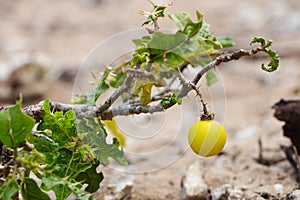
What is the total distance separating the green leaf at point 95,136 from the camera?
5.10ft

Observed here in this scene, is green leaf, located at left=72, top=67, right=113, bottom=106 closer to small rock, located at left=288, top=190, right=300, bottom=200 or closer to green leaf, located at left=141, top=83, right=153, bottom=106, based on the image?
green leaf, located at left=141, top=83, right=153, bottom=106

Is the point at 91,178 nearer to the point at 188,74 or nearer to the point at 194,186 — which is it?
the point at 194,186

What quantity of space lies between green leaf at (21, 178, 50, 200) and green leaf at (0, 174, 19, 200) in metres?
0.04

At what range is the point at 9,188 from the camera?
1.19 meters

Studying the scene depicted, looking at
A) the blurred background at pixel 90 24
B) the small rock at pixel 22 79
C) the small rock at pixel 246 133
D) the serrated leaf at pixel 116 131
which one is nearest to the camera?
the serrated leaf at pixel 116 131

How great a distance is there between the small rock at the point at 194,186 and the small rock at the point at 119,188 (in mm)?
240

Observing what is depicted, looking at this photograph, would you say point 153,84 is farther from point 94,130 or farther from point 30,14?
point 30,14

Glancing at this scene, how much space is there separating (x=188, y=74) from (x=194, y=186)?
997 mm

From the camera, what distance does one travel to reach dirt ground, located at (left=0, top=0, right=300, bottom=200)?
213cm

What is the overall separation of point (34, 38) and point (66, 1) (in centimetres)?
93

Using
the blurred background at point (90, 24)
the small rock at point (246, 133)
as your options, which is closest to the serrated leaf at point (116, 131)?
the small rock at point (246, 133)

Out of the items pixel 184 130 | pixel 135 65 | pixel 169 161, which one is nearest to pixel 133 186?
pixel 169 161

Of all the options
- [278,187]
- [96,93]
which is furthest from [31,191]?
[278,187]

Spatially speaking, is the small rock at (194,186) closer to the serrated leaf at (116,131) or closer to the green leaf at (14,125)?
the serrated leaf at (116,131)
